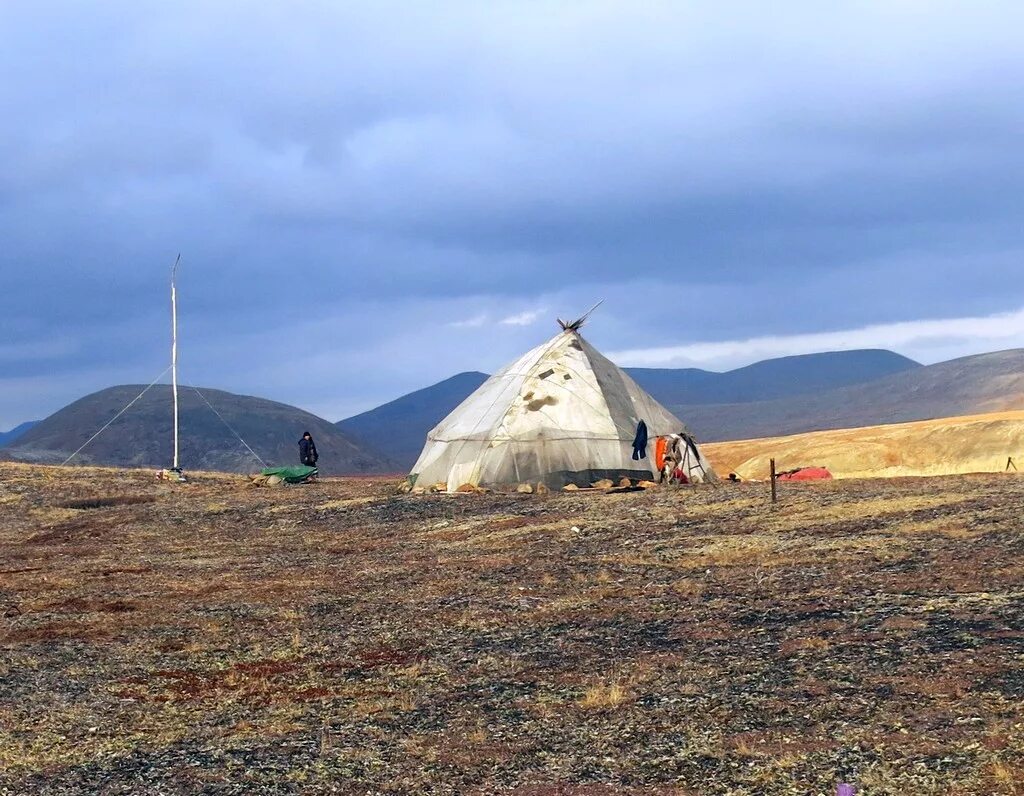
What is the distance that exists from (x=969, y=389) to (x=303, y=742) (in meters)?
198

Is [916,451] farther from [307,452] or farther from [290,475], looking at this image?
[290,475]

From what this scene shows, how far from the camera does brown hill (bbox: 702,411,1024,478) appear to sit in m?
42.3

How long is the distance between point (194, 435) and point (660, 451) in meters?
140

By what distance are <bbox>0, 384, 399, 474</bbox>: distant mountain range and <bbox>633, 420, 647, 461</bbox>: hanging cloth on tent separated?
116498mm

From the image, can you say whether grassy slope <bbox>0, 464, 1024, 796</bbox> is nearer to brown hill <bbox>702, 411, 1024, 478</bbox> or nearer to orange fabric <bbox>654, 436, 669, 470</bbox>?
orange fabric <bbox>654, 436, 669, 470</bbox>

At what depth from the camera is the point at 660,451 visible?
118ft

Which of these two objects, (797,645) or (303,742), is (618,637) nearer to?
(797,645)

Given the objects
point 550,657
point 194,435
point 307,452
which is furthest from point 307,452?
point 194,435

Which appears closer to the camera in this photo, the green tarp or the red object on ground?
the red object on ground

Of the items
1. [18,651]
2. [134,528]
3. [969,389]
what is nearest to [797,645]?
[18,651]

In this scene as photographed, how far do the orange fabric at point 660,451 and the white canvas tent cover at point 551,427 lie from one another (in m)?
0.64

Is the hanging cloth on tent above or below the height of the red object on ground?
above

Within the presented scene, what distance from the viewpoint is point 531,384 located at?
39.0 m

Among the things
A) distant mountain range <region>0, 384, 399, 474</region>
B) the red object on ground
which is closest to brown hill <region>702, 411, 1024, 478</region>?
the red object on ground
